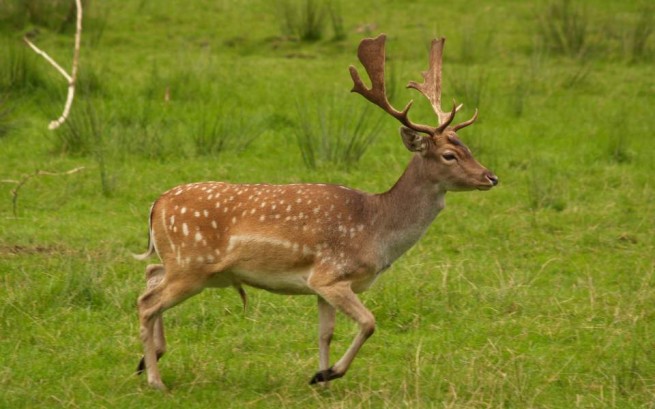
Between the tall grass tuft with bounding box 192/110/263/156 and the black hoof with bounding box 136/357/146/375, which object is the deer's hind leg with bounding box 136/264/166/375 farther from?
the tall grass tuft with bounding box 192/110/263/156

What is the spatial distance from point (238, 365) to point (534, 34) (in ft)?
27.0

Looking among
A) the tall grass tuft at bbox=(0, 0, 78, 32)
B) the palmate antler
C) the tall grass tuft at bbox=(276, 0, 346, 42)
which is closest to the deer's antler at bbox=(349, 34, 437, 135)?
the palmate antler

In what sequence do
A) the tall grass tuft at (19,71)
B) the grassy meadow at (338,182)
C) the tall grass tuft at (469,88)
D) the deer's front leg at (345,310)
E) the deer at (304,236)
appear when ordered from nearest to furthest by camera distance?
the deer's front leg at (345,310), the deer at (304,236), the grassy meadow at (338,182), the tall grass tuft at (19,71), the tall grass tuft at (469,88)

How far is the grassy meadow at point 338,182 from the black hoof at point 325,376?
0.18 ft

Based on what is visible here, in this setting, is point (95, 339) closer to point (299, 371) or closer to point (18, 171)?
point (299, 371)

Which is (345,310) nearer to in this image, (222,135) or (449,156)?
(449,156)

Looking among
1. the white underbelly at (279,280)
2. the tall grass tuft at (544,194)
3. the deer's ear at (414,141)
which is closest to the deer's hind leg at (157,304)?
the white underbelly at (279,280)

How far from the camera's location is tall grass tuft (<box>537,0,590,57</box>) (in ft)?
43.4

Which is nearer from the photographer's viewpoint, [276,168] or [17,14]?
[276,168]

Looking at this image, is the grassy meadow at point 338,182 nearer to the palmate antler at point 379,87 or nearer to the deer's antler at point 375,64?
the palmate antler at point 379,87

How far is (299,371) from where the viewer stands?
607 centimetres

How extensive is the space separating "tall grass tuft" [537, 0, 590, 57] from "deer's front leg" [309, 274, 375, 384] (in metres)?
7.94

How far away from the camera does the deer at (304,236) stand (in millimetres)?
5734

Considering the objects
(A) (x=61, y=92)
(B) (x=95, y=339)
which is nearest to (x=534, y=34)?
(A) (x=61, y=92)
